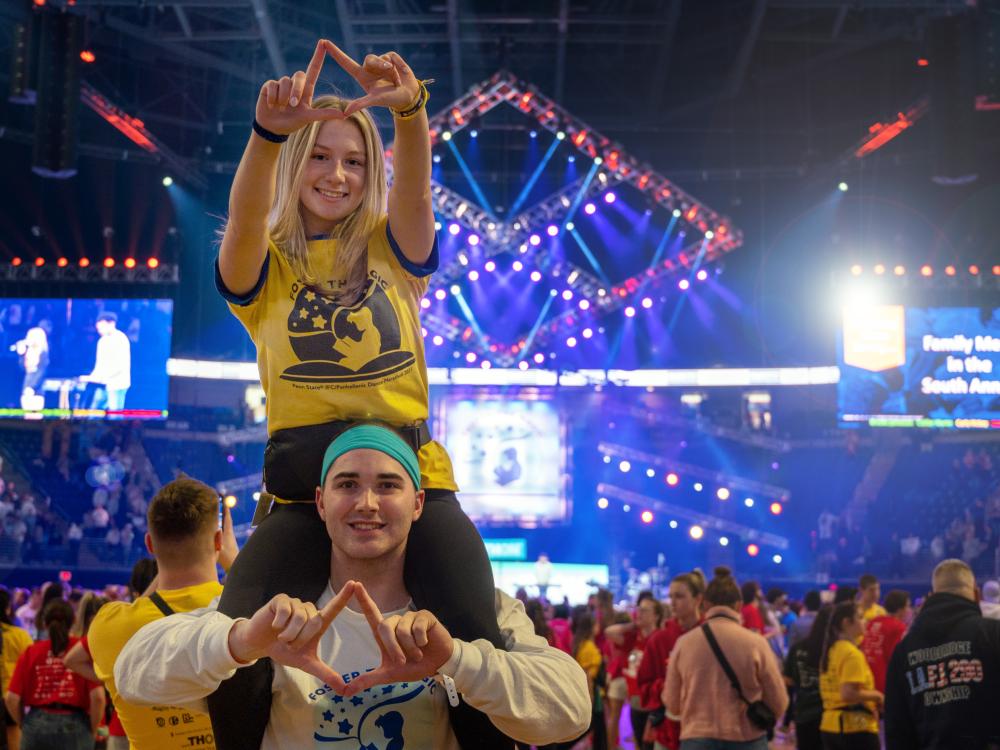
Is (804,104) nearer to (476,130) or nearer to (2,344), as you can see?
(476,130)

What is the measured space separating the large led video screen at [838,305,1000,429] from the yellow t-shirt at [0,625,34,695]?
46.6ft

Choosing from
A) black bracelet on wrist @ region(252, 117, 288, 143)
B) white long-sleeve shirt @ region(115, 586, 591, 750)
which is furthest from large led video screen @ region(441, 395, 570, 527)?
black bracelet on wrist @ region(252, 117, 288, 143)

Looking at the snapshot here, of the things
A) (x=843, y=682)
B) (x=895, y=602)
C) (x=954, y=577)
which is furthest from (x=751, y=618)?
(x=954, y=577)

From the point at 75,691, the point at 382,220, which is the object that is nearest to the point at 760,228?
the point at 75,691

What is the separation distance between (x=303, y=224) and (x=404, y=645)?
4.02 feet

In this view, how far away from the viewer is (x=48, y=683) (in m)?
6.07

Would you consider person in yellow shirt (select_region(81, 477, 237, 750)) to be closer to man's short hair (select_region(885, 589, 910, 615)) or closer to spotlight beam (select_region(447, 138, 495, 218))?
man's short hair (select_region(885, 589, 910, 615))

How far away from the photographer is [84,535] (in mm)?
19719

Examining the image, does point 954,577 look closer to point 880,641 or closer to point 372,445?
point 880,641

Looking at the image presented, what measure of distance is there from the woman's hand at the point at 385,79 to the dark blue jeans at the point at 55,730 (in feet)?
15.3

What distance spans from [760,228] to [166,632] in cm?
2154

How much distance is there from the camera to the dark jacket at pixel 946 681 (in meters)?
4.79

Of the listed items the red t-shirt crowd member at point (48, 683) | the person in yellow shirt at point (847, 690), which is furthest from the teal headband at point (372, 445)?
the person in yellow shirt at point (847, 690)

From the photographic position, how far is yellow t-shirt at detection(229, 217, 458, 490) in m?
2.68
